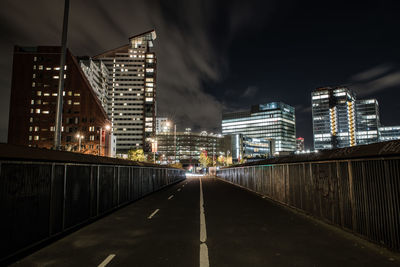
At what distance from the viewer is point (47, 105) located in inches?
3866

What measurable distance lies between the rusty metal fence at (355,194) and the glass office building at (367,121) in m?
203

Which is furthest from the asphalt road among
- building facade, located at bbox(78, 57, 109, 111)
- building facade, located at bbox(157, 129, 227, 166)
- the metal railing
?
building facade, located at bbox(157, 129, 227, 166)

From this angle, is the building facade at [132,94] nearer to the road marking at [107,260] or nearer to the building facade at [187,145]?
the building facade at [187,145]

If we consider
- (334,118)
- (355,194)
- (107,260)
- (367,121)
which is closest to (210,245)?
(107,260)

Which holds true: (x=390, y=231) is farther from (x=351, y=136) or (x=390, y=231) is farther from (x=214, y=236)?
(x=351, y=136)

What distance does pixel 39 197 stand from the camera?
20.8 feet

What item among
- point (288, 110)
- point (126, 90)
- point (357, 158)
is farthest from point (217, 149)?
point (357, 158)

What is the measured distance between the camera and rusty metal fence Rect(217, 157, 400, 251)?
5.55 metres

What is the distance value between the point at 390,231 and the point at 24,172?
9.11m

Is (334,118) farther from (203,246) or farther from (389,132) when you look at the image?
(203,246)

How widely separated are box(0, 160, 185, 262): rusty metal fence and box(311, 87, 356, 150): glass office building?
196360 mm

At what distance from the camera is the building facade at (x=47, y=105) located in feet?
310

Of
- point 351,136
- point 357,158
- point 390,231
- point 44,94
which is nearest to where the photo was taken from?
point 390,231

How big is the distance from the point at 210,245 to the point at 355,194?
14.9 feet
